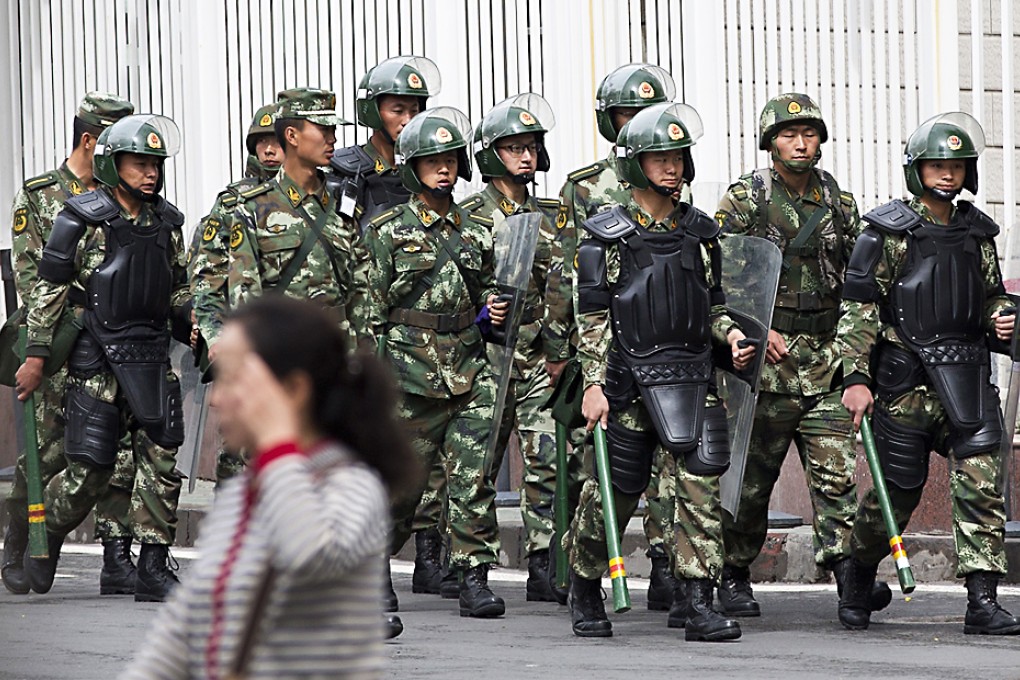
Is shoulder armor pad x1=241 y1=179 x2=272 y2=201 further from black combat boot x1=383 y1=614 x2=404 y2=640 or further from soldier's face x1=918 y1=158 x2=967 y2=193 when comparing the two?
soldier's face x1=918 y1=158 x2=967 y2=193

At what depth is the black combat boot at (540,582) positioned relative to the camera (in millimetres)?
9883

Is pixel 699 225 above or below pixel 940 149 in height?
below

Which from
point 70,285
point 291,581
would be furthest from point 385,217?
point 291,581

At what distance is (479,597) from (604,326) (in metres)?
1.42

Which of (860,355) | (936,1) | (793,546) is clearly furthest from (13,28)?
(860,355)

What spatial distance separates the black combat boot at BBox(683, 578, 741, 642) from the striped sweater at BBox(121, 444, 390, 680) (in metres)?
4.77

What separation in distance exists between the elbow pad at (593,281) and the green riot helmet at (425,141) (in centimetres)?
107

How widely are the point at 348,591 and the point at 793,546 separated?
7.50 metres

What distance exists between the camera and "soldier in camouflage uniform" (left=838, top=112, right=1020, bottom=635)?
840cm

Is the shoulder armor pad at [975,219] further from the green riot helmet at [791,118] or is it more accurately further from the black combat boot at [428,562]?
the black combat boot at [428,562]

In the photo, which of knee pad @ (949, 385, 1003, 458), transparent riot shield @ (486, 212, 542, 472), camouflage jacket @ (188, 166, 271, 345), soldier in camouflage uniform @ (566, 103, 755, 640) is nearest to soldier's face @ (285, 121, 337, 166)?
camouflage jacket @ (188, 166, 271, 345)

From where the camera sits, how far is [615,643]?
821cm

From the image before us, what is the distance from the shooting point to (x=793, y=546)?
1071 cm

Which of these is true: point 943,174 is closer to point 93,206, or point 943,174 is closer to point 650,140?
point 650,140
